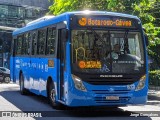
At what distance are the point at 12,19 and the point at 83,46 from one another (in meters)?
56.8

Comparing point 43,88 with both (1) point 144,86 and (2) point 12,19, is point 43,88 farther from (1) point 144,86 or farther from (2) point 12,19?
(2) point 12,19

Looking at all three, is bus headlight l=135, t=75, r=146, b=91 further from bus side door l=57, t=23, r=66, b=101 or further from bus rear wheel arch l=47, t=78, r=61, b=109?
bus rear wheel arch l=47, t=78, r=61, b=109

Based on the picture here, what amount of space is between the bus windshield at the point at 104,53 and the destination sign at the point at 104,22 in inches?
8.4

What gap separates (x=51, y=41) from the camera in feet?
45.7

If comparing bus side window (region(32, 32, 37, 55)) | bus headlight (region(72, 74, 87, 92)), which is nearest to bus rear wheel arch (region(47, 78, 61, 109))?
bus headlight (region(72, 74, 87, 92))

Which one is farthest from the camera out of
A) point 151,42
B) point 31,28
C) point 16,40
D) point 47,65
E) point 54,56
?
point 151,42

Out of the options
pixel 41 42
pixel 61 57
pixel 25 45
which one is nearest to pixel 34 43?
pixel 41 42

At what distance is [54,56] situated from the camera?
13422 mm

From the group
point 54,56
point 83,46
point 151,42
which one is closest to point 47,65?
point 54,56

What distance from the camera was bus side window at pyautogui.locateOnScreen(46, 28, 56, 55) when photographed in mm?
13667

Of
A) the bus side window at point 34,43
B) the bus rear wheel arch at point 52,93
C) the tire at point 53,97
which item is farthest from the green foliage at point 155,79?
the tire at point 53,97

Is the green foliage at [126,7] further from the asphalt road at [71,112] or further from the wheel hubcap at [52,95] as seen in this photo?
the wheel hubcap at [52,95]

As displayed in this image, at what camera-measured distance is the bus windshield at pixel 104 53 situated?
38.7 feet

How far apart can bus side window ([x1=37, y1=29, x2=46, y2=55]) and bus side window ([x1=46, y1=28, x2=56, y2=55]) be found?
576 millimetres
